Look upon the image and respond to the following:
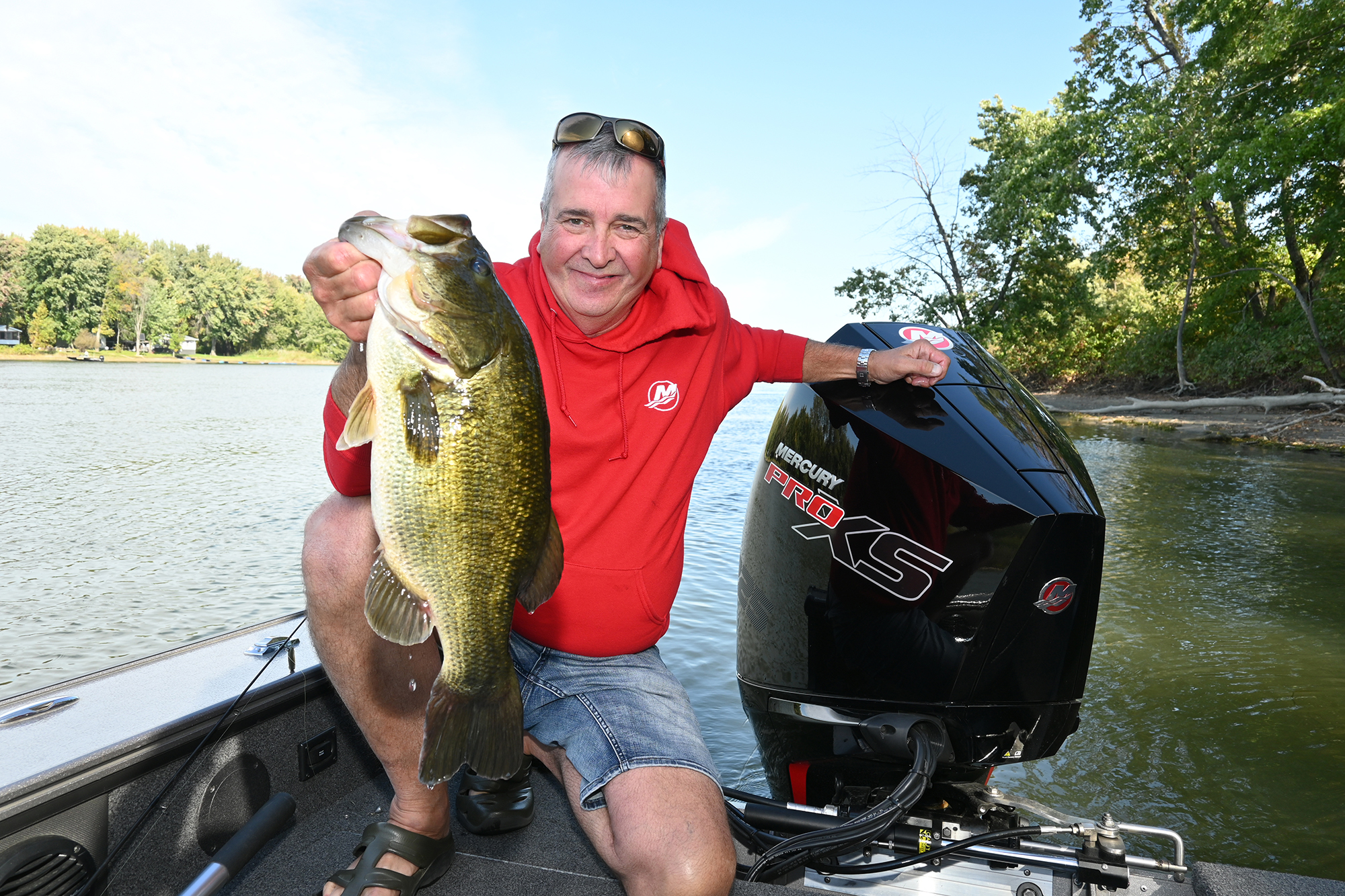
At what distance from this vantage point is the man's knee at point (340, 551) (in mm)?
1905

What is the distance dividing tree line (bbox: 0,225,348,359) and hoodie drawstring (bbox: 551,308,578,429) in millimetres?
67044

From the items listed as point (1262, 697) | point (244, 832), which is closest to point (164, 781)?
point (244, 832)

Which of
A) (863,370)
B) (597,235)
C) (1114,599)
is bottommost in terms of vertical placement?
(1114,599)

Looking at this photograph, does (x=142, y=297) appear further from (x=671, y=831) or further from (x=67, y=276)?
(x=671, y=831)

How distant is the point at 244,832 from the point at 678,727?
3.52 ft

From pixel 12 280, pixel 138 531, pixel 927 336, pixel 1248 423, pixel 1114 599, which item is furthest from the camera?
pixel 12 280

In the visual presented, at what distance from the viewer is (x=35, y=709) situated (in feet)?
6.61

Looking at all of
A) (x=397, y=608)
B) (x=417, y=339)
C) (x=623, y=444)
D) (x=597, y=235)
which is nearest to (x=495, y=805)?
(x=397, y=608)

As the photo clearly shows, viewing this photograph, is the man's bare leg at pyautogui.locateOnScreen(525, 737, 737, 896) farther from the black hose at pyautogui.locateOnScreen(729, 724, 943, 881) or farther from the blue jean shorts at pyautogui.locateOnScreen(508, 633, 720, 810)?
the black hose at pyautogui.locateOnScreen(729, 724, 943, 881)

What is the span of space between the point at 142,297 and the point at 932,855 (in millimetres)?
81856

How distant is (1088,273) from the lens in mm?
23609

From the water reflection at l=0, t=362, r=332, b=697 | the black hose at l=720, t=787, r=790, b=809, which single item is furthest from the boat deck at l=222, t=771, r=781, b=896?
the water reflection at l=0, t=362, r=332, b=697

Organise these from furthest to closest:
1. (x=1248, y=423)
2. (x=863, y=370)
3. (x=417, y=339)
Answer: (x=1248, y=423) → (x=863, y=370) → (x=417, y=339)

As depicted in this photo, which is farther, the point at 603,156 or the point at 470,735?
the point at 603,156
